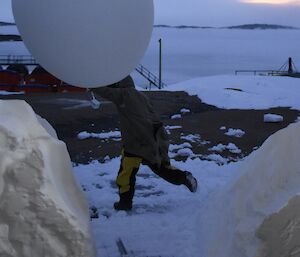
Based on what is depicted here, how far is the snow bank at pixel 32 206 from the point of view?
2717 millimetres

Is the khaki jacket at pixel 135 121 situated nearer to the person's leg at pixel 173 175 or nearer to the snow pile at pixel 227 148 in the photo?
the person's leg at pixel 173 175

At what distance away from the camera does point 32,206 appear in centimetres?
272

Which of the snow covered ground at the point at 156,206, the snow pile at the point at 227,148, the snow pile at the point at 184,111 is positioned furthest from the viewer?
the snow pile at the point at 184,111

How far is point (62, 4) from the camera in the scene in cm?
316

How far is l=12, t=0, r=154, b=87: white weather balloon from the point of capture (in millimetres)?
3191

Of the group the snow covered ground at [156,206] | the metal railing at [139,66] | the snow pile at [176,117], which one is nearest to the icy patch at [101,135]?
the snow covered ground at [156,206]

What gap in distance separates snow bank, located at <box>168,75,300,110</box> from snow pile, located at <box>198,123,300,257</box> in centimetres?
834

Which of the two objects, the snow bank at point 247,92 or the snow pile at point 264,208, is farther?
the snow bank at point 247,92

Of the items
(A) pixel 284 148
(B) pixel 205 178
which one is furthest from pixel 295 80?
(A) pixel 284 148

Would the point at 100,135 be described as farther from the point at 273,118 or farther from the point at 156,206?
the point at 156,206

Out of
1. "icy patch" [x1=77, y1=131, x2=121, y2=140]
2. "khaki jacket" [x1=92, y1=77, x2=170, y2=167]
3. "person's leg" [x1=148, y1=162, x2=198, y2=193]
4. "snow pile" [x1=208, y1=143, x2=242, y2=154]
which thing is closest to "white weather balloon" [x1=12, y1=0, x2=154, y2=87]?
"khaki jacket" [x1=92, y1=77, x2=170, y2=167]

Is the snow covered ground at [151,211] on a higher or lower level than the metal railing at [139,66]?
higher

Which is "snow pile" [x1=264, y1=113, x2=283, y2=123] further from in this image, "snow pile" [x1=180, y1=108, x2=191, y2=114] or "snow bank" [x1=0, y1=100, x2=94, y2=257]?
"snow bank" [x1=0, y1=100, x2=94, y2=257]

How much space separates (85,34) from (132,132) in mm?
1544
